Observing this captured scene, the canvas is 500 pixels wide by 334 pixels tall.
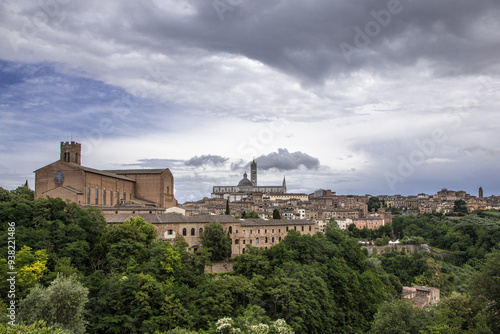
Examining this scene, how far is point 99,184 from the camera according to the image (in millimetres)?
48594

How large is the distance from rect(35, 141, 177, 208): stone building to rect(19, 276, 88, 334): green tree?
22.8m

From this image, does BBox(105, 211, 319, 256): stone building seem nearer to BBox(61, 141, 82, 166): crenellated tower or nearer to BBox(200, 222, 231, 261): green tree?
BBox(200, 222, 231, 261): green tree

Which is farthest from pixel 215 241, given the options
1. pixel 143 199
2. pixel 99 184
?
pixel 143 199

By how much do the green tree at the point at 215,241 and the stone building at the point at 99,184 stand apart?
50.7ft

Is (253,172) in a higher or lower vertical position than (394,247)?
higher

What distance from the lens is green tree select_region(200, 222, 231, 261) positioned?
126 ft

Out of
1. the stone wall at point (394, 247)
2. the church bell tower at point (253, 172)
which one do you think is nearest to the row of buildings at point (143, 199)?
the stone wall at point (394, 247)

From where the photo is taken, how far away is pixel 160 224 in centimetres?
3844

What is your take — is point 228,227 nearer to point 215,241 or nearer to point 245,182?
point 215,241

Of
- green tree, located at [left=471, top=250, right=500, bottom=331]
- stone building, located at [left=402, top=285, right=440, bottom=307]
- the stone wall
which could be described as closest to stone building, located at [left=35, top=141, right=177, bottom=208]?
stone building, located at [left=402, top=285, right=440, bottom=307]

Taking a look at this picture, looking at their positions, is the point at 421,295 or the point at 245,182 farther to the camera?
the point at 245,182

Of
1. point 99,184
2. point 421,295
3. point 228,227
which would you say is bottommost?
point 421,295

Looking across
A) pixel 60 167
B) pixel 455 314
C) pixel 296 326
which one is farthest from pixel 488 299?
pixel 60 167

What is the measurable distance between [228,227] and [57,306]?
21.9m
